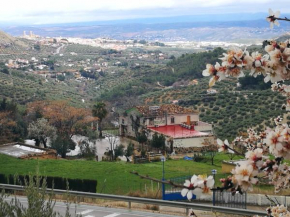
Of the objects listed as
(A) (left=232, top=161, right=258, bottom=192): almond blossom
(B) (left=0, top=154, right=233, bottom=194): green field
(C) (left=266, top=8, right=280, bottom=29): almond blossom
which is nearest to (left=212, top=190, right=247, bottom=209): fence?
(B) (left=0, top=154, right=233, bottom=194): green field

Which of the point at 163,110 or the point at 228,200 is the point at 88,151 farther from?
the point at 228,200

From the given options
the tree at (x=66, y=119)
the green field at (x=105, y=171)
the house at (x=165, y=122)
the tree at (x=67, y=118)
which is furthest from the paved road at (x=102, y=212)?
the tree at (x=67, y=118)

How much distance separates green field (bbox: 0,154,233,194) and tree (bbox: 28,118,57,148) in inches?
378

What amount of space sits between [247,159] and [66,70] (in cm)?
10639

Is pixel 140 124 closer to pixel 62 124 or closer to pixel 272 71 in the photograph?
pixel 62 124

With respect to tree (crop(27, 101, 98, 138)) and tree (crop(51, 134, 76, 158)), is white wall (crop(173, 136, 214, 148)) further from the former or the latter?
tree (crop(27, 101, 98, 138))

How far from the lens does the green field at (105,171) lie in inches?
868

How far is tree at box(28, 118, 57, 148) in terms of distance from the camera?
3938 cm

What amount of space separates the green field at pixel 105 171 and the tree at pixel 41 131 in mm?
9600

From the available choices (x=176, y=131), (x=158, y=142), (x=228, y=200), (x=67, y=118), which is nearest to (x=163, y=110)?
(x=176, y=131)

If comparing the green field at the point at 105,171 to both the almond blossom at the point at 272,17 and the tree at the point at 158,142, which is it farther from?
the almond blossom at the point at 272,17

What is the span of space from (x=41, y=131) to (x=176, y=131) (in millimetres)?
10087

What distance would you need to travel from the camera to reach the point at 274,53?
3.34m

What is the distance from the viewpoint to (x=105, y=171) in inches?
1000
